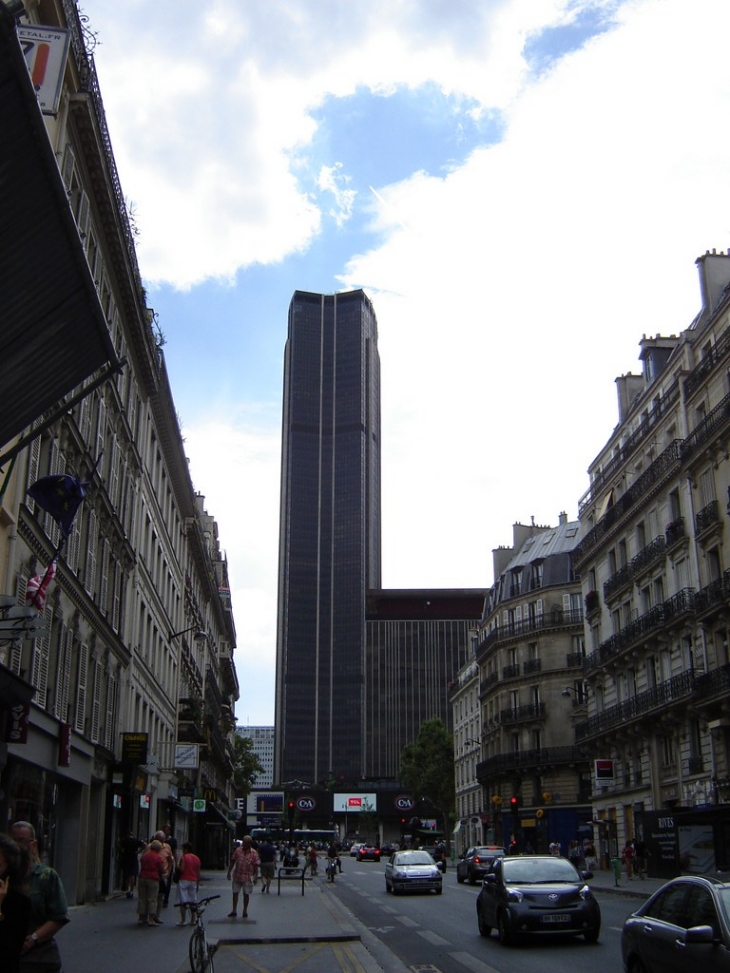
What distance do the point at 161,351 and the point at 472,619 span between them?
473 feet

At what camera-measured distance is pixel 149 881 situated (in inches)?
835

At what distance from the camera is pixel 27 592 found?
19406 mm

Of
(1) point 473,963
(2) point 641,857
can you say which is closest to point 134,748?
(1) point 473,963

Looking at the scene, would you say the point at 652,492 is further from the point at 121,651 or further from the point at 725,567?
the point at 121,651

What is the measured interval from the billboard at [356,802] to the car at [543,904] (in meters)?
129

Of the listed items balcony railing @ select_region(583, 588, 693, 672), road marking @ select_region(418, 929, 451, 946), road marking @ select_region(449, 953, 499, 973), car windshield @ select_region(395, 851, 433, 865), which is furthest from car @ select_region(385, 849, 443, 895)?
road marking @ select_region(449, 953, 499, 973)

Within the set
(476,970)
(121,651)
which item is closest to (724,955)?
(476,970)

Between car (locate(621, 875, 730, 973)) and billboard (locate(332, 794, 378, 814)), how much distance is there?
13703cm

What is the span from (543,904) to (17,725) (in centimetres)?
988

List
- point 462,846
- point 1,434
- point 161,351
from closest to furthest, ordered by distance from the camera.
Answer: point 1,434, point 161,351, point 462,846

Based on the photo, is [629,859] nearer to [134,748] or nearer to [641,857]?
[641,857]

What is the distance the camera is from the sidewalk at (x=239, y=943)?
14391mm

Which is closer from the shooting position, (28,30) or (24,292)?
(24,292)

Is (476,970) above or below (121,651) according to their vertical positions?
below
